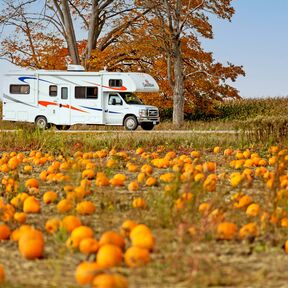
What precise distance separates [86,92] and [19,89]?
4036 millimetres

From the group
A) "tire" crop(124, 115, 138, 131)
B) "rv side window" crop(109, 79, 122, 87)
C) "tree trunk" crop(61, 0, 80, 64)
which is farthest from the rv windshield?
"tree trunk" crop(61, 0, 80, 64)

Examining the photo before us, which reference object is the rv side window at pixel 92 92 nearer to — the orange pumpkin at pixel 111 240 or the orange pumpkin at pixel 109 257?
the orange pumpkin at pixel 111 240

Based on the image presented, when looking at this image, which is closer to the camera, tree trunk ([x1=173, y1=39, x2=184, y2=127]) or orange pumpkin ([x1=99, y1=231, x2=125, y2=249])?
orange pumpkin ([x1=99, y1=231, x2=125, y2=249])

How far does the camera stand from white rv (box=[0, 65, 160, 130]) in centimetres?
2878

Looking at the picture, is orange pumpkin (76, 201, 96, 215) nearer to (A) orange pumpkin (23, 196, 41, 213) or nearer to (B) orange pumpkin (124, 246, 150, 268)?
(A) orange pumpkin (23, 196, 41, 213)

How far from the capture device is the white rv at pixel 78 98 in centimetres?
2878

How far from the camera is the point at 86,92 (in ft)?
98.3

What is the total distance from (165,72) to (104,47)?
438cm

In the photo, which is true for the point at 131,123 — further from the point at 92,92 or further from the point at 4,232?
the point at 4,232

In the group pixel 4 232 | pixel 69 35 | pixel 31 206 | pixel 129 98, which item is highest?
pixel 69 35

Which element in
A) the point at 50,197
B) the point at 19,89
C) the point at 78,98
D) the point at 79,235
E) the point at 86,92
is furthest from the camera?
the point at 19,89

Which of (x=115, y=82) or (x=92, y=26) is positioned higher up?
(x=92, y=26)

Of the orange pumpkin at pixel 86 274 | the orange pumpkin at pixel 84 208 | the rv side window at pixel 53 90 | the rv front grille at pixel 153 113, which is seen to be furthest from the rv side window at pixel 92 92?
the orange pumpkin at pixel 86 274

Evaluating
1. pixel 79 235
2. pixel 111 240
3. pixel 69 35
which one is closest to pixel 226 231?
pixel 111 240
